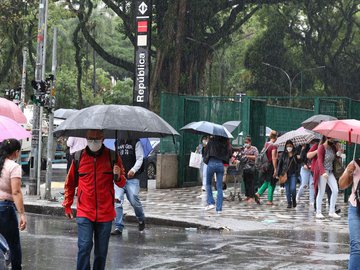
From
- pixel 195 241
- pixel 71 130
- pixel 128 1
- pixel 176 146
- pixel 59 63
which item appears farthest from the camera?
pixel 59 63

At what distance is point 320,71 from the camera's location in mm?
55000

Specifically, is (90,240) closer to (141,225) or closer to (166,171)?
(141,225)

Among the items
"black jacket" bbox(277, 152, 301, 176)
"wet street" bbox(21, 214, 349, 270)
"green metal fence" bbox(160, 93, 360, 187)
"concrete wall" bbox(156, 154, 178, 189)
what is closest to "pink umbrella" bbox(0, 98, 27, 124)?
"wet street" bbox(21, 214, 349, 270)

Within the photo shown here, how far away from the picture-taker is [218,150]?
16.0 m

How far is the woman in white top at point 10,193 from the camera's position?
8.43 meters

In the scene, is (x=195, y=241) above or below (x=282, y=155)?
below

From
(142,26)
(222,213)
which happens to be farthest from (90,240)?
(142,26)

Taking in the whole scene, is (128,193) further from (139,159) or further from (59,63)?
(59,63)

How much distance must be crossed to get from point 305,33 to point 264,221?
39.3 metres

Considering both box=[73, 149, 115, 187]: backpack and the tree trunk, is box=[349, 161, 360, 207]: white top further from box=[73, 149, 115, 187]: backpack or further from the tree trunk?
the tree trunk

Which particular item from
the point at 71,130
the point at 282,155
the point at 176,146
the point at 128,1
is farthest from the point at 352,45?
the point at 71,130

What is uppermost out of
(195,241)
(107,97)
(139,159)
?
(107,97)

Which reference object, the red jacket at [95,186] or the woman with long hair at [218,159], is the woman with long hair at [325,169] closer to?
the woman with long hair at [218,159]

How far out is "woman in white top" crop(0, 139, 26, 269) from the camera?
8430mm
